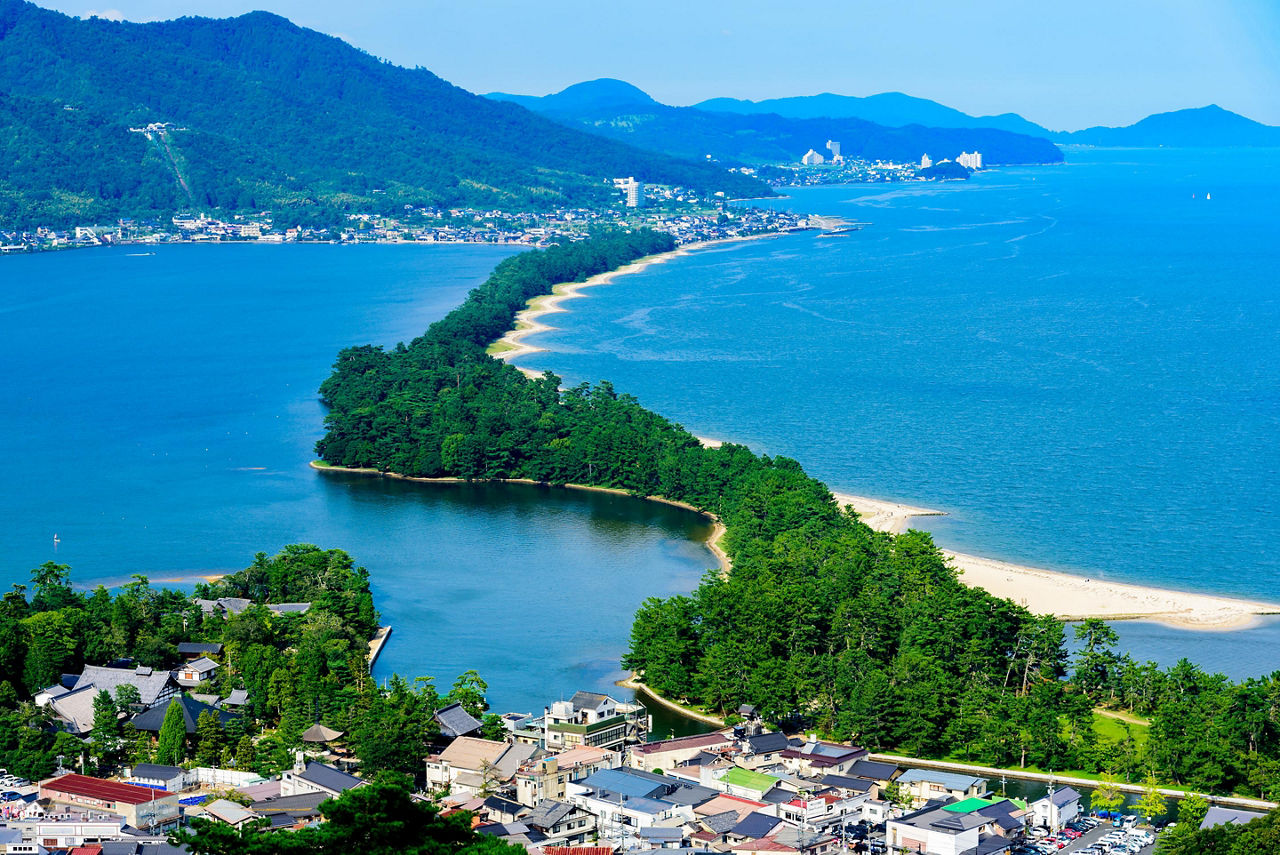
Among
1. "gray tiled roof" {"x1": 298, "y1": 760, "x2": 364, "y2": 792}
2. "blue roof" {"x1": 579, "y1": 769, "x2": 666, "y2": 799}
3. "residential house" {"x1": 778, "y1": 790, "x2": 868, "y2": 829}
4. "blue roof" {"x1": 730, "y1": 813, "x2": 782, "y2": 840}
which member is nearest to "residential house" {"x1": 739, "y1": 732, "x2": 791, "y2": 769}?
"residential house" {"x1": 778, "y1": 790, "x2": 868, "y2": 829}

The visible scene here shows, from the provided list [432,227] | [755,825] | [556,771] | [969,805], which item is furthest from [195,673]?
[432,227]

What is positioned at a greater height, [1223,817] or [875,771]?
[1223,817]

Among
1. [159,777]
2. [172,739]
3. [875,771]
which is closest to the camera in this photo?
[159,777]

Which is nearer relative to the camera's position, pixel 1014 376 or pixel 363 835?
pixel 363 835

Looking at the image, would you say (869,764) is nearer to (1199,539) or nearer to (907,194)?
(1199,539)

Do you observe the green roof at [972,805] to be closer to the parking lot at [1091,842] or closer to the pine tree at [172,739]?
the parking lot at [1091,842]

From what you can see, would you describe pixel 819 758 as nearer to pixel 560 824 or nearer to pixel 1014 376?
pixel 560 824

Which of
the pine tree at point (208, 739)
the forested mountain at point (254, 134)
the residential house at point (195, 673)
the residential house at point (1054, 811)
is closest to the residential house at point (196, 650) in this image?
the residential house at point (195, 673)

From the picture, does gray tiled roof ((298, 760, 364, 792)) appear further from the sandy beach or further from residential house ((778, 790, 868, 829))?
the sandy beach
